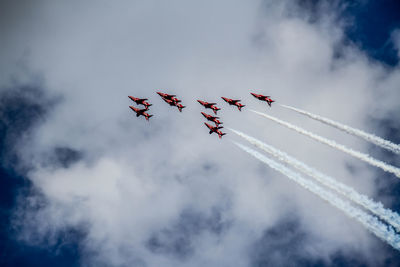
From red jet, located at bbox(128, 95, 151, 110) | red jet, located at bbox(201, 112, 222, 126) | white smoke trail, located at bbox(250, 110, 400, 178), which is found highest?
red jet, located at bbox(128, 95, 151, 110)

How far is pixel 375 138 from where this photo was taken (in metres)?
78.1

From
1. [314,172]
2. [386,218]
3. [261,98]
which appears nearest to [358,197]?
[386,218]

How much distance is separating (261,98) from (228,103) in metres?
10.9

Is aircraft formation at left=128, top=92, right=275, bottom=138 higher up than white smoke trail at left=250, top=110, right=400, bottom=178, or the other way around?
aircraft formation at left=128, top=92, right=275, bottom=138

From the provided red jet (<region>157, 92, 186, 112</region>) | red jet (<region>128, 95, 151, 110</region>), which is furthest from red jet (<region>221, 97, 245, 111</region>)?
red jet (<region>128, 95, 151, 110</region>)

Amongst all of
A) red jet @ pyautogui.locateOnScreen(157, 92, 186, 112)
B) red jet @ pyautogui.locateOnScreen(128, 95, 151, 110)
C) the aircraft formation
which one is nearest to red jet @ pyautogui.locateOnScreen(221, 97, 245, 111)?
the aircraft formation

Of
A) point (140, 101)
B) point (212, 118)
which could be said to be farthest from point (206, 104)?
point (140, 101)

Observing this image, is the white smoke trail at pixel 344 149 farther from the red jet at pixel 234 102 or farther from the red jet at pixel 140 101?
the red jet at pixel 140 101

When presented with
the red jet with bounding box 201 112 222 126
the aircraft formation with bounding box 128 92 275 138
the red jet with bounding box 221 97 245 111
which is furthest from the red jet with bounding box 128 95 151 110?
the red jet with bounding box 221 97 245 111

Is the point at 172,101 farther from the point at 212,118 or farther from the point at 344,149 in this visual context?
the point at 344,149

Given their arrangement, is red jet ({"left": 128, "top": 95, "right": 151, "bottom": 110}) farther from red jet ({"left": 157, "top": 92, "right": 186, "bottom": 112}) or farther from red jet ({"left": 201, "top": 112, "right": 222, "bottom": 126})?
red jet ({"left": 201, "top": 112, "right": 222, "bottom": 126})

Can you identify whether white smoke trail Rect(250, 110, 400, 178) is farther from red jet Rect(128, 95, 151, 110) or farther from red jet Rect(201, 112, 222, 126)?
red jet Rect(128, 95, 151, 110)

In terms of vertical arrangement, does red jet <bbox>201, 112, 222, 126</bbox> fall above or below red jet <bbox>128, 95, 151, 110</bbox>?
below

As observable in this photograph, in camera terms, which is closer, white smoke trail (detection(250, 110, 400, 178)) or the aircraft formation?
white smoke trail (detection(250, 110, 400, 178))
